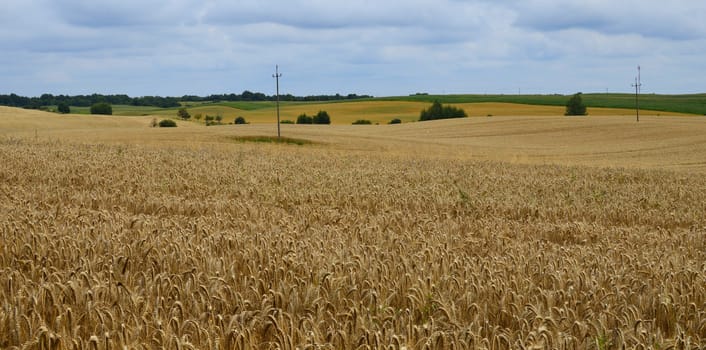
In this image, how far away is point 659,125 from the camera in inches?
2749

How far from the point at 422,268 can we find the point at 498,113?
114987 mm

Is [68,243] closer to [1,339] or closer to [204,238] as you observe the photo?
[204,238]

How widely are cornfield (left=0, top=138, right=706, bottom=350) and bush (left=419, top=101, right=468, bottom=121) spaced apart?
9914 cm

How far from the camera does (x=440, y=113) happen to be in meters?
112

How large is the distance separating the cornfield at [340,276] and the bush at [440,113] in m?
99.1

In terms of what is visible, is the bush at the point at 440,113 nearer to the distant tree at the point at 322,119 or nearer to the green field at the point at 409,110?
the green field at the point at 409,110

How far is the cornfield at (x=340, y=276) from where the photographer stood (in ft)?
15.1

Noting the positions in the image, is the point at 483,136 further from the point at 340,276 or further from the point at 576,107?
the point at 340,276

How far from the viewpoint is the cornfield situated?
462 centimetres

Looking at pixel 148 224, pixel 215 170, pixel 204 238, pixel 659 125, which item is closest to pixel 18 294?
pixel 204 238

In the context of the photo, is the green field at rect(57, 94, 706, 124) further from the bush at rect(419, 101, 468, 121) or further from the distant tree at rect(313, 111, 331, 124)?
the distant tree at rect(313, 111, 331, 124)

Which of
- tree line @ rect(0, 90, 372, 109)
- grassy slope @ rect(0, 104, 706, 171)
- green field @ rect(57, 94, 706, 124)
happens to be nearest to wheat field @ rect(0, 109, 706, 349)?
grassy slope @ rect(0, 104, 706, 171)

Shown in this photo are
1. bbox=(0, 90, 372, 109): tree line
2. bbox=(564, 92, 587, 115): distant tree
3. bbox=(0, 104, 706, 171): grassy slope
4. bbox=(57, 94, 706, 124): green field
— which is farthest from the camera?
bbox=(0, 90, 372, 109): tree line

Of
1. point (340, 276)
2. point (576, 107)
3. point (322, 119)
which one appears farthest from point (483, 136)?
point (340, 276)
